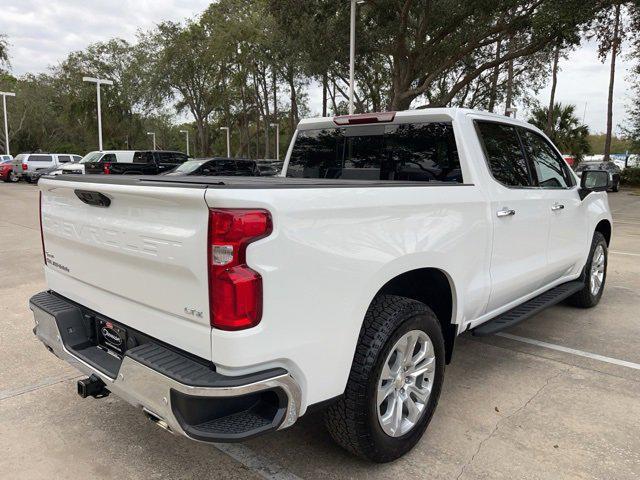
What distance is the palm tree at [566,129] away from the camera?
3684 centimetres

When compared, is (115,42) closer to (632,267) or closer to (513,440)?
(632,267)

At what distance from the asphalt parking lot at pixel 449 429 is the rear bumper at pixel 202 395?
0.69 meters

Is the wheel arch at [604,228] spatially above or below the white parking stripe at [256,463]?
above

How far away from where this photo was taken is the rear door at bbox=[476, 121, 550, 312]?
3424 millimetres

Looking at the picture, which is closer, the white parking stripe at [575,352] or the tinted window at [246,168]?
the white parking stripe at [575,352]

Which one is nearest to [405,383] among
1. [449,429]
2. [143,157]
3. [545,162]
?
[449,429]

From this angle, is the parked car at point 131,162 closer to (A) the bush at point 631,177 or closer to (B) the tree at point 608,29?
(B) the tree at point 608,29

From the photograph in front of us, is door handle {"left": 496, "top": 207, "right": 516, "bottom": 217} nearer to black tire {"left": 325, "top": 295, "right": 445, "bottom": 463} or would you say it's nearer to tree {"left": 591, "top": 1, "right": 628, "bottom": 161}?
black tire {"left": 325, "top": 295, "right": 445, "bottom": 463}

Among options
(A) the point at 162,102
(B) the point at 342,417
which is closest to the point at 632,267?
(B) the point at 342,417

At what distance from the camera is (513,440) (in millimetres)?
2930

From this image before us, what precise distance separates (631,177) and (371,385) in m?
34.8

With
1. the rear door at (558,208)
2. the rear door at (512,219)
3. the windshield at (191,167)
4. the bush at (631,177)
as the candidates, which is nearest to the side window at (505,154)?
the rear door at (512,219)

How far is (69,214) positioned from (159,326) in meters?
0.97

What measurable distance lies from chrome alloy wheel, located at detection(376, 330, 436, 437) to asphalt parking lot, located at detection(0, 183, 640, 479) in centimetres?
23
